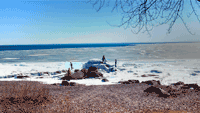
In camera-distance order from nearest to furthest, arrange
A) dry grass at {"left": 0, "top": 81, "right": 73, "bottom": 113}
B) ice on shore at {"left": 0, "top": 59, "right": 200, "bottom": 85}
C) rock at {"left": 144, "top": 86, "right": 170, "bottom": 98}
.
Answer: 1. dry grass at {"left": 0, "top": 81, "right": 73, "bottom": 113}
2. rock at {"left": 144, "top": 86, "right": 170, "bottom": 98}
3. ice on shore at {"left": 0, "top": 59, "right": 200, "bottom": 85}

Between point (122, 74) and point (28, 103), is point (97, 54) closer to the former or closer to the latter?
point (122, 74)

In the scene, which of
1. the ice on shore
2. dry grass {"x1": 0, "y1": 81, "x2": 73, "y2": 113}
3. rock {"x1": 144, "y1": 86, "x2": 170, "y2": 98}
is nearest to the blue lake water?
the ice on shore

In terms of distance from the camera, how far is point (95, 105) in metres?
4.84

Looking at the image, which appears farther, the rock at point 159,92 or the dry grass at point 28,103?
the rock at point 159,92

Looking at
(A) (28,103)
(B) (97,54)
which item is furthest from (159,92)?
(B) (97,54)

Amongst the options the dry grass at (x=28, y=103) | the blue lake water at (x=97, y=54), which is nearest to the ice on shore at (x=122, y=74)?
the dry grass at (x=28, y=103)

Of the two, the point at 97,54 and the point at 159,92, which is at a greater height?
the point at 97,54

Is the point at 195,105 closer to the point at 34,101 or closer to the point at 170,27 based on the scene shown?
the point at 170,27

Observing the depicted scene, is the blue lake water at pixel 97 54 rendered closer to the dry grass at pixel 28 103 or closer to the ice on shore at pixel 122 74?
the ice on shore at pixel 122 74

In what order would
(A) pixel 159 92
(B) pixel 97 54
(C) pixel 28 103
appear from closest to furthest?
(C) pixel 28 103
(A) pixel 159 92
(B) pixel 97 54

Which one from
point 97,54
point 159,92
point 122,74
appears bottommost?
point 122,74

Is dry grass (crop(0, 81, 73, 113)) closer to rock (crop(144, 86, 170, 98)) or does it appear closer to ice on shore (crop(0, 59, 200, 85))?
rock (crop(144, 86, 170, 98))

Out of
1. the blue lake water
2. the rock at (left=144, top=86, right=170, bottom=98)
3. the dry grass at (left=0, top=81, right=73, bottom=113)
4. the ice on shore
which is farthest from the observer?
the blue lake water

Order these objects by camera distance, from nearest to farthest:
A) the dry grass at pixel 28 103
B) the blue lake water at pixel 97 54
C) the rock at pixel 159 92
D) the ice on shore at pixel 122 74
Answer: the dry grass at pixel 28 103 → the rock at pixel 159 92 → the ice on shore at pixel 122 74 → the blue lake water at pixel 97 54
